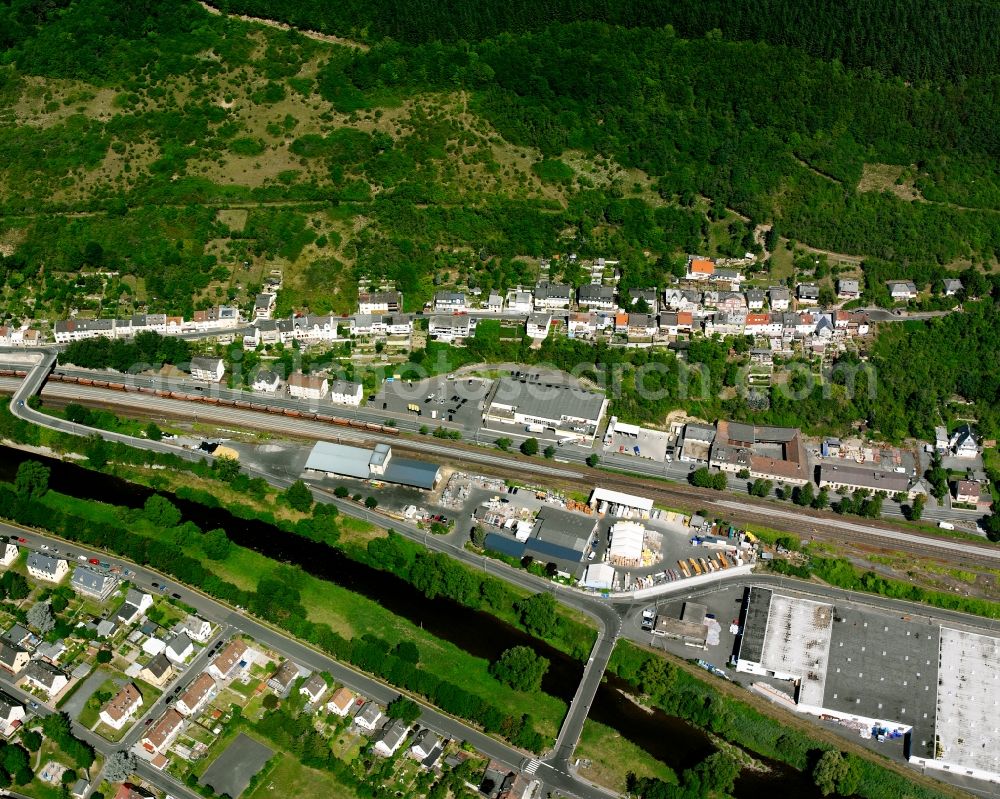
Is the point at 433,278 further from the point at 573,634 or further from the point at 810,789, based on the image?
the point at 810,789

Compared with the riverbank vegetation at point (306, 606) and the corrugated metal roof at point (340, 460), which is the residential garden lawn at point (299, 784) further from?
the corrugated metal roof at point (340, 460)

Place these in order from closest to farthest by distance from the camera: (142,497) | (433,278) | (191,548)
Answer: (191,548), (142,497), (433,278)

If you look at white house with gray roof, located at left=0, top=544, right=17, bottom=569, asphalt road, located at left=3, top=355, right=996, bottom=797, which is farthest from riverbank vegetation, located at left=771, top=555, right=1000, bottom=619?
white house with gray roof, located at left=0, top=544, right=17, bottom=569

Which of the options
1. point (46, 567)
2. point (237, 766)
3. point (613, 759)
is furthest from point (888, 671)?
point (46, 567)

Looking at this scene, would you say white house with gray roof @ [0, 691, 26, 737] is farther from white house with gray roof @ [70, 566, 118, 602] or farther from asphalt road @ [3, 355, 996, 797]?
asphalt road @ [3, 355, 996, 797]

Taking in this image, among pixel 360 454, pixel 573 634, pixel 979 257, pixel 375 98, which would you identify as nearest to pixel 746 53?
pixel 979 257

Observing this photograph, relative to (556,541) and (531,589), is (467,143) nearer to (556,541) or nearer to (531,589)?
(556,541)
